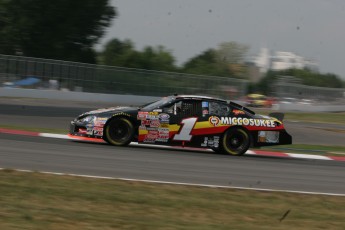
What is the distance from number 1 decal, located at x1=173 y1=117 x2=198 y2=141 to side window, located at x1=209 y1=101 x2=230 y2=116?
60 cm

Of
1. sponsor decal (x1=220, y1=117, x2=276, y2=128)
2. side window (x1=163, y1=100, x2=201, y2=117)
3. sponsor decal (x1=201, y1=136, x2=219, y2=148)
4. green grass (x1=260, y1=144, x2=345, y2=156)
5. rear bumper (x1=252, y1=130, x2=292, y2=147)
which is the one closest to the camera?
side window (x1=163, y1=100, x2=201, y2=117)

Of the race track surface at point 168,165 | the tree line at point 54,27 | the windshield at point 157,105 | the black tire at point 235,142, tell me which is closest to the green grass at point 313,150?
the race track surface at point 168,165

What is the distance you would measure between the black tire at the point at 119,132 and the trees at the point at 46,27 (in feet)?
146

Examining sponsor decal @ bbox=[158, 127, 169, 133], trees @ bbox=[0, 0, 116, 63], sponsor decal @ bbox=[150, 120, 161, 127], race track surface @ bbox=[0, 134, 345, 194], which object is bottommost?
race track surface @ bbox=[0, 134, 345, 194]

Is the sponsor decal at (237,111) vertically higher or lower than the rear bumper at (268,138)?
higher

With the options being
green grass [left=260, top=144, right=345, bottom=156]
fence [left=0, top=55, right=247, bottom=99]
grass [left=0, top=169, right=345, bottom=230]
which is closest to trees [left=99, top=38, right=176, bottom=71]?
fence [left=0, top=55, right=247, bottom=99]

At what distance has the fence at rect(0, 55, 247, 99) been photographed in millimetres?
35456

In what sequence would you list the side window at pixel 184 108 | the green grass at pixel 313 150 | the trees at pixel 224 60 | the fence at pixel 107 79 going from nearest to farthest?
the side window at pixel 184 108 < the green grass at pixel 313 150 < the fence at pixel 107 79 < the trees at pixel 224 60

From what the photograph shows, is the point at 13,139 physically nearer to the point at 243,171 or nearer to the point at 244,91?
the point at 243,171

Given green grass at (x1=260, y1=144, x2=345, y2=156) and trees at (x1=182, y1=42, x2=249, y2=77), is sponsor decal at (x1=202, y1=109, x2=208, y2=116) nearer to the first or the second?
green grass at (x1=260, y1=144, x2=345, y2=156)

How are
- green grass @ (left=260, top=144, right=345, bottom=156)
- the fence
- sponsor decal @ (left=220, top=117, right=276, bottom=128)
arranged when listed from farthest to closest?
the fence
green grass @ (left=260, top=144, right=345, bottom=156)
sponsor decal @ (left=220, top=117, right=276, bottom=128)

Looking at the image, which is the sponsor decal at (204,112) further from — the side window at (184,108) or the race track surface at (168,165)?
the race track surface at (168,165)

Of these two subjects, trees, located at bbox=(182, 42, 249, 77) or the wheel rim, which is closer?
the wheel rim

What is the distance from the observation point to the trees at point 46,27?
55500 mm
